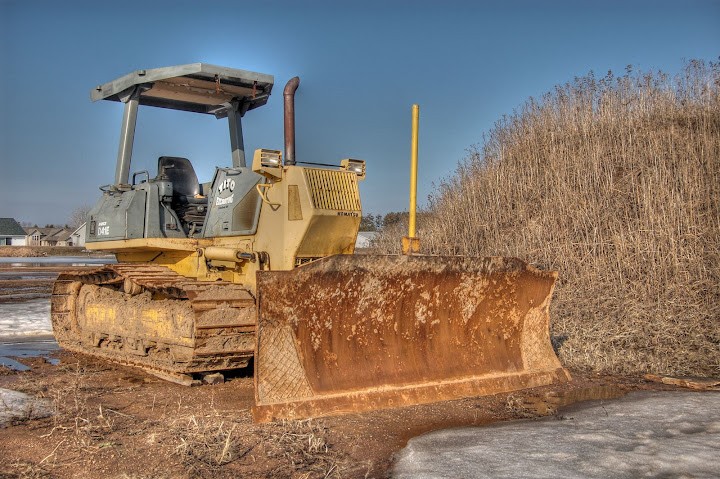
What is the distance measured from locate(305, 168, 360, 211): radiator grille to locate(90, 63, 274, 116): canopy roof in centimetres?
204

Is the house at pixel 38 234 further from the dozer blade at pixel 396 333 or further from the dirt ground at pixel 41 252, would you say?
the dozer blade at pixel 396 333

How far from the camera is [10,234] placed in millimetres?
82688

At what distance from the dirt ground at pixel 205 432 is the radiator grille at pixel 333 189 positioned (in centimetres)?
187

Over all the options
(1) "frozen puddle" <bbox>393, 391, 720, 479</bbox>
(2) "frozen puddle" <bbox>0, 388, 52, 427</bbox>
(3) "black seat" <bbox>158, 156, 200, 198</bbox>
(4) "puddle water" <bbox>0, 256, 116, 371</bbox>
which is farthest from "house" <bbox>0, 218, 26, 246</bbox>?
(1) "frozen puddle" <bbox>393, 391, 720, 479</bbox>

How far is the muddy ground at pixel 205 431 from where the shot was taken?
156 inches

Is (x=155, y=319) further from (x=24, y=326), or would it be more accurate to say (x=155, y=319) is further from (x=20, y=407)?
(x=24, y=326)

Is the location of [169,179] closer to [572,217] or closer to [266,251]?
[266,251]

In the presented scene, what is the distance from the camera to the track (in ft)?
19.7

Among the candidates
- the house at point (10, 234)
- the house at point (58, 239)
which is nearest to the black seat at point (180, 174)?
the house at point (10, 234)

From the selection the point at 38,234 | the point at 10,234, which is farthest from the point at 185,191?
the point at 38,234

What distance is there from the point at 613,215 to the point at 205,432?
7966mm

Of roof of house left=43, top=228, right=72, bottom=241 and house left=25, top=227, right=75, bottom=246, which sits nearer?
house left=25, top=227, right=75, bottom=246

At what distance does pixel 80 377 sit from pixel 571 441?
193 inches

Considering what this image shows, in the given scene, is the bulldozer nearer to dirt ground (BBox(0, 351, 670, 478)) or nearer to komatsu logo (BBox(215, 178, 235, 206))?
komatsu logo (BBox(215, 178, 235, 206))
